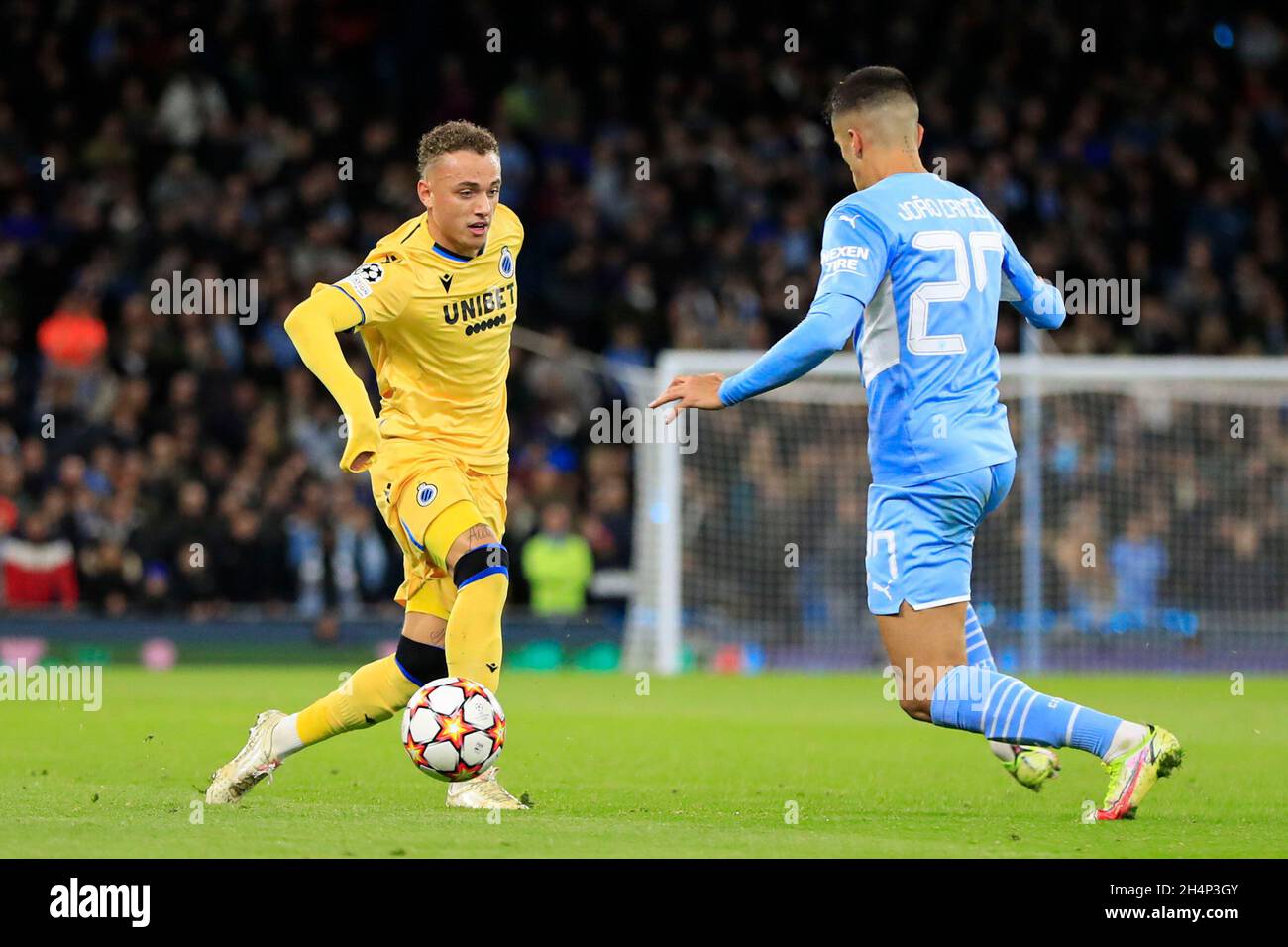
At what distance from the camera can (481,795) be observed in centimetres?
723

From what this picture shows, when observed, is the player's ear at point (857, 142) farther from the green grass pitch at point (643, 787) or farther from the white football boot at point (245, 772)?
the white football boot at point (245, 772)

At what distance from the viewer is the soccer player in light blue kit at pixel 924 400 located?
6336mm

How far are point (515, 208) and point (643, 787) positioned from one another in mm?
13807

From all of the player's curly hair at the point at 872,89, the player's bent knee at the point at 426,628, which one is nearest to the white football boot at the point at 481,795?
the player's bent knee at the point at 426,628

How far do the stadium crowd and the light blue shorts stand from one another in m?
11.5

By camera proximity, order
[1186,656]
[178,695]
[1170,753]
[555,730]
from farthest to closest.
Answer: [1186,656] → [178,695] → [555,730] → [1170,753]

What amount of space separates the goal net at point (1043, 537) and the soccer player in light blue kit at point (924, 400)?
1058 cm

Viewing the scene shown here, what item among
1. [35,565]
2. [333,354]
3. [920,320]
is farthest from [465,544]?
[35,565]

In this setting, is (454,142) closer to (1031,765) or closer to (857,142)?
(857,142)

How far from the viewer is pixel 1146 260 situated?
21375 millimetres

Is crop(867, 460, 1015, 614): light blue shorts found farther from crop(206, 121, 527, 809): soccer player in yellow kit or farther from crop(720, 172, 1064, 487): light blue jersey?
crop(206, 121, 527, 809): soccer player in yellow kit
